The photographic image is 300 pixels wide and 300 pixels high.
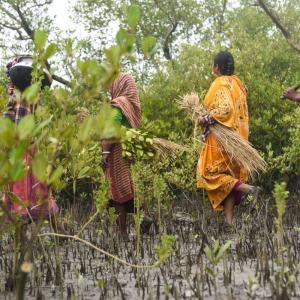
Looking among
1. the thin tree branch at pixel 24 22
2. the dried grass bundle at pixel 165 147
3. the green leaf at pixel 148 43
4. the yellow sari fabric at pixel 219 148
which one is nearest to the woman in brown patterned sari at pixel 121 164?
the dried grass bundle at pixel 165 147

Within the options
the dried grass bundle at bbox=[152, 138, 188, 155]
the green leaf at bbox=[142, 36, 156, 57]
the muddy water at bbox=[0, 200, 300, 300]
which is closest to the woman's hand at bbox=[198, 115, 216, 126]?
the dried grass bundle at bbox=[152, 138, 188, 155]

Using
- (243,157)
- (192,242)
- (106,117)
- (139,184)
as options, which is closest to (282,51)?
(243,157)

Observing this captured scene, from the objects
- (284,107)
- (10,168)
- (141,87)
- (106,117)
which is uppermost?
(141,87)

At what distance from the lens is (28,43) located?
1438cm

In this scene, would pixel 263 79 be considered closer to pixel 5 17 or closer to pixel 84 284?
pixel 84 284

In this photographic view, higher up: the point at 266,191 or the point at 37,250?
the point at 266,191

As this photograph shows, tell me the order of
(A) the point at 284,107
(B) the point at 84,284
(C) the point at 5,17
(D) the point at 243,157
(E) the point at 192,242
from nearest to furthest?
(B) the point at 84,284
(E) the point at 192,242
(D) the point at 243,157
(A) the point at 284,107
(C) the point at 5,17

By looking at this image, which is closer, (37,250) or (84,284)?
(84,284)

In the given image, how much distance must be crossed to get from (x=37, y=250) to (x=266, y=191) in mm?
4173

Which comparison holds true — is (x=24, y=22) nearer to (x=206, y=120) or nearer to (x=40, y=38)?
(x=206, y=120)

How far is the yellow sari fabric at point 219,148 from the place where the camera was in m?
5.71

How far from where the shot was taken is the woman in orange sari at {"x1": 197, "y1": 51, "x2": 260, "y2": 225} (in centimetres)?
571

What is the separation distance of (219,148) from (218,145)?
1.6 inches

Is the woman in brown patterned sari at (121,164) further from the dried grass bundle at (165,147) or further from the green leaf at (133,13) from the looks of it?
the green leaf at (133,13)
